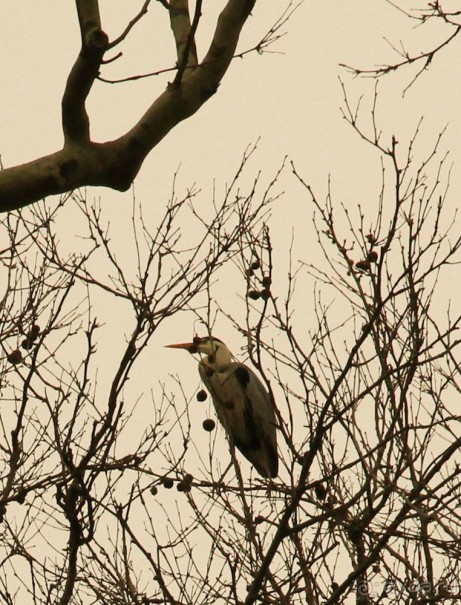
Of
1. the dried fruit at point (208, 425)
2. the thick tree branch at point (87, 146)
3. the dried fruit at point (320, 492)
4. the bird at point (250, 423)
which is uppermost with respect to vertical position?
the bird at point (250, 423)

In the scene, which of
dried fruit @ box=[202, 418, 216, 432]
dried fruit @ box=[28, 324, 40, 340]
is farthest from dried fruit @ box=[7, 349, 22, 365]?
dried fruit @ box=[202, 418, 216, 432]

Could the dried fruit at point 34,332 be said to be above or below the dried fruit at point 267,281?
above

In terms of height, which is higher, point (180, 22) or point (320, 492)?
point (180, 22)

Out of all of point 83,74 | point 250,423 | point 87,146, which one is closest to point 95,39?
point 83,74

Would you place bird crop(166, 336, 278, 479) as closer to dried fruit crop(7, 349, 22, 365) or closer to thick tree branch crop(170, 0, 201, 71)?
dried fruit crop(7, 349, 22, 365)

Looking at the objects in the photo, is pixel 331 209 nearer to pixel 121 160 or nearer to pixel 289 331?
pixel 289 331

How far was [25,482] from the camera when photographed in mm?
4723

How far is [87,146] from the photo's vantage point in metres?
2.53

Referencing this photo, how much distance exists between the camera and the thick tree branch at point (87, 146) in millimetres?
2346

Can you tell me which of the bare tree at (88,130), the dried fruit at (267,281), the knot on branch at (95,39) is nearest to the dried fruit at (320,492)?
the dried fruit at (267,281)

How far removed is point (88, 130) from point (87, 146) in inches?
1.9

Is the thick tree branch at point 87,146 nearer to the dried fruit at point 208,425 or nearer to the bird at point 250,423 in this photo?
the dried fruit at point 208,425

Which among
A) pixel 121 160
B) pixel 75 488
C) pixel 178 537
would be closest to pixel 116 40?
pixel 121 160

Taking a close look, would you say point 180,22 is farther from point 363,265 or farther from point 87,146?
point 363,265
